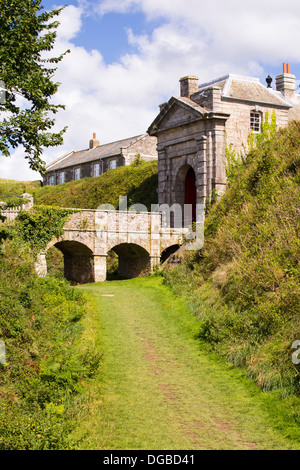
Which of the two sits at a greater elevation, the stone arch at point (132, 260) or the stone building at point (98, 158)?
the stone building at point (98, 158)

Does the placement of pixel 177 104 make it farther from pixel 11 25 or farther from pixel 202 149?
pixel 11 25

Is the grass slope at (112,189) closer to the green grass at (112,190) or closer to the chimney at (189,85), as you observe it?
the green grass at (112,190)

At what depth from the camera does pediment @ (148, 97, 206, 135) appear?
24859 millimetres

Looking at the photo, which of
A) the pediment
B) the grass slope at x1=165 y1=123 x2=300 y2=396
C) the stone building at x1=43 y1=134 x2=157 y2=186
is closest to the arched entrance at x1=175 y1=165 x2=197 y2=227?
the pediment

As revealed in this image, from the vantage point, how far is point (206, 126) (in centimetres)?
2481

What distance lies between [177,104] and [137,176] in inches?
309

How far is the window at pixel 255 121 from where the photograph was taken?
2589 centimetres

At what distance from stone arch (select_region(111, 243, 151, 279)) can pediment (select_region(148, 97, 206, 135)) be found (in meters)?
6.65

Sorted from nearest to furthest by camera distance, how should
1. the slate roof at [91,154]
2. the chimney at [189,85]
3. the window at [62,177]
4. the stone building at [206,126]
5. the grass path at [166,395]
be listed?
the grass path at [166,395] → the stone building at [206,126] → the chimney at [189,85] → the slate roof at [91,154] → the window at [62,177]

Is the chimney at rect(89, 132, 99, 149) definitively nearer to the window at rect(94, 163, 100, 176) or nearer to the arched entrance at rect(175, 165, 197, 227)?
the window at rect(94, 163, 100, 176)

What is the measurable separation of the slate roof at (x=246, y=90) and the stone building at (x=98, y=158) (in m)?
10.9

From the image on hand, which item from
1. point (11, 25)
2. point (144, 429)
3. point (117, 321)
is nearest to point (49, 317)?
point (117, 321)

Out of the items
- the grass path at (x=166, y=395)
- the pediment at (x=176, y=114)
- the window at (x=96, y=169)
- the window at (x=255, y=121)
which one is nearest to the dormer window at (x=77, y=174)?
the window at (x=96, y=169)

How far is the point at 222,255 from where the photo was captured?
17.5m
